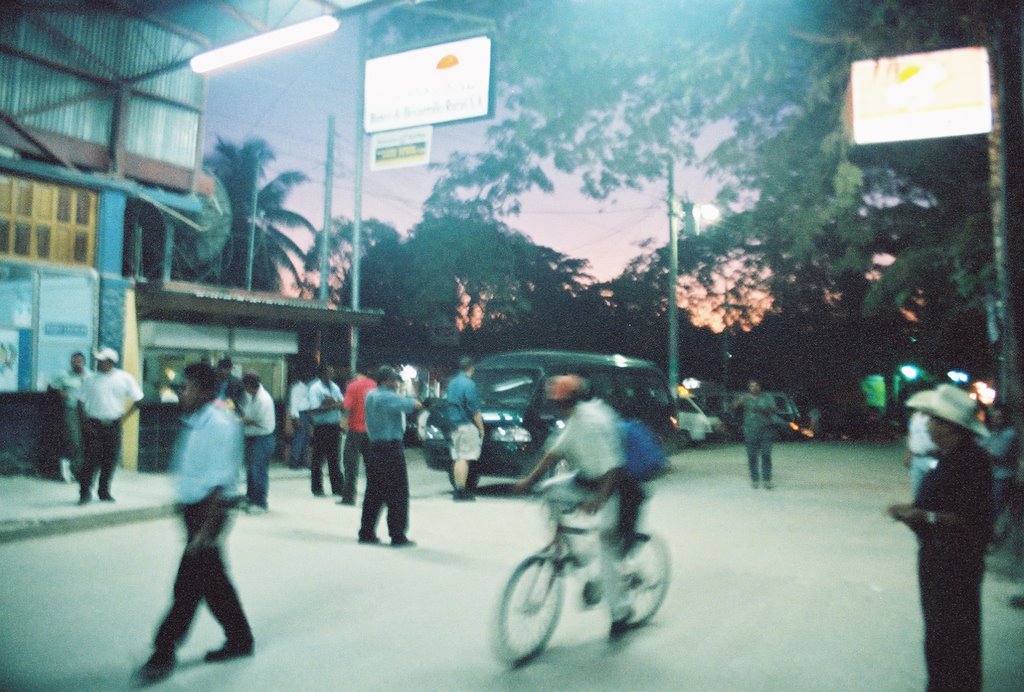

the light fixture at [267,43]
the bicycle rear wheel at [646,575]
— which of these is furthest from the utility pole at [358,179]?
the bicycle rear wheel at [646,575]

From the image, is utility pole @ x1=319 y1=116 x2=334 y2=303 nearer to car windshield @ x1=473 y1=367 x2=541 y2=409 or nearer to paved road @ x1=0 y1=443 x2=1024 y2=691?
car windshield @ x1=473 y1=367 x2=541 y2=409

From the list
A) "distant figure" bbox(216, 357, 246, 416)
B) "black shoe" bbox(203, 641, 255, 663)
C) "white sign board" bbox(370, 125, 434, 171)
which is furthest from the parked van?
"black shoe" bbox(203, 641, 255, 663)

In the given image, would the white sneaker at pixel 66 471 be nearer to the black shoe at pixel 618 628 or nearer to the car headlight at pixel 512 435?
the car headlight at pixel 512 435

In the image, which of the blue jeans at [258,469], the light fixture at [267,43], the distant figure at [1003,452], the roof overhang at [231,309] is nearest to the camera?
the distant figure at [1003,452]

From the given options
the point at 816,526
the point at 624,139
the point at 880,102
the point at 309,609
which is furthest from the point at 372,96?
the point at 816,526

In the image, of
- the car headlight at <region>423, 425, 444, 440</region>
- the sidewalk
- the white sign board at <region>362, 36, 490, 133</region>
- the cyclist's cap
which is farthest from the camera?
the car headlight at <region>423, 425, 444, 440</region>

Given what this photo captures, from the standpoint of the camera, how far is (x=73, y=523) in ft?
30.0

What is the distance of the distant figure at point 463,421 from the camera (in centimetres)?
1185

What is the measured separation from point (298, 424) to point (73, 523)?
6276 mm

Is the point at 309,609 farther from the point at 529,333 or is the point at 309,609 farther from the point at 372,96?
the point at 529,333

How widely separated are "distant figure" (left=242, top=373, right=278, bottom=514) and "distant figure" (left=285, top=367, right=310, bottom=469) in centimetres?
367

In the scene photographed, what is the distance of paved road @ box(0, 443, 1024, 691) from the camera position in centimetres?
486

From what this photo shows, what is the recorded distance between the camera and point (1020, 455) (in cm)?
790

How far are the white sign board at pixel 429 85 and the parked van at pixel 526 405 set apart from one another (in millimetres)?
4330
